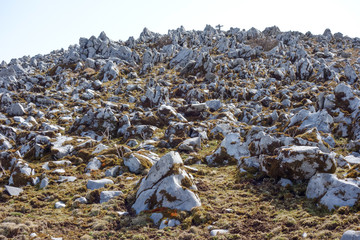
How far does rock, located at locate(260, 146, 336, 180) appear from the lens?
15.0m

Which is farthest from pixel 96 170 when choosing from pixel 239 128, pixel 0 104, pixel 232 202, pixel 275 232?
pixel 0 104

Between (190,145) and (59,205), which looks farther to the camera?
(190,145)

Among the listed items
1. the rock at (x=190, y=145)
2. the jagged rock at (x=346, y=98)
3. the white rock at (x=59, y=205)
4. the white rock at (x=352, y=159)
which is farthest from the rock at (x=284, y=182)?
the jagged rock at (x=346, y=98)

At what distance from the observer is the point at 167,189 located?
47.6ft

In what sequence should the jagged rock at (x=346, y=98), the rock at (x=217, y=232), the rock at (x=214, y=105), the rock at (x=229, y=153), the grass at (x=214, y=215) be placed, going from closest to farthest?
the grass at (x=214, y=215) → the rock at (x=217, y=232) → the rock at (x=229, y=153) → the jagged rock at (x=346, y=98) → the rock at (x=214, y=105)

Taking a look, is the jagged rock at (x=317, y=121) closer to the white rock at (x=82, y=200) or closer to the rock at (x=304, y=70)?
the white rock at (x=82, y=200)

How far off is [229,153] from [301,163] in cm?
869

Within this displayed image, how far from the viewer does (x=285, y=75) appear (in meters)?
68.4

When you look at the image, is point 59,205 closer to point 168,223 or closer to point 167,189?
point 167,189

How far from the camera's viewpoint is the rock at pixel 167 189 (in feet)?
46.1

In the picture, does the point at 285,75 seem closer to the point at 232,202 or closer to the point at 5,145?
the point at 232,202

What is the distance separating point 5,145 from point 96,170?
16880mm

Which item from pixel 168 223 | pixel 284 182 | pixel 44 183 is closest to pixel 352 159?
pixel 284 182

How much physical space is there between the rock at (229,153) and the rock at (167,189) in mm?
7992
